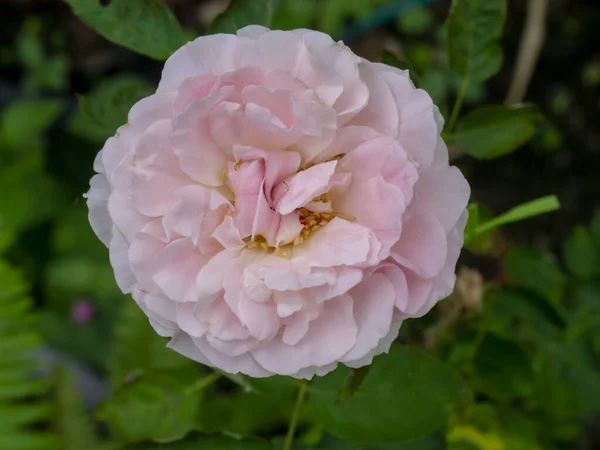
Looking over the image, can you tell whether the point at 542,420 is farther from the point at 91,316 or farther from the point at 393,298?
the point at 91,316

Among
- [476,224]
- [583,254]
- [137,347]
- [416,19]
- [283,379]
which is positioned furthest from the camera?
[416,19]

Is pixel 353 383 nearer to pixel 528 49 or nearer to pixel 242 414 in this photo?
pixel 242 414

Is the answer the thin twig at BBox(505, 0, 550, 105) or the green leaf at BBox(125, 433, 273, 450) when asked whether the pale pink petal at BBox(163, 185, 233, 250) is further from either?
the thin twig at BBox(505, 0, 550, 105)

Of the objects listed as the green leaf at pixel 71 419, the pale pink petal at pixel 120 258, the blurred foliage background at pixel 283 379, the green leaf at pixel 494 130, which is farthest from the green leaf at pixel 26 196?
the green leaf at pixel 494 130

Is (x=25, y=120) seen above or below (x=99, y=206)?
below

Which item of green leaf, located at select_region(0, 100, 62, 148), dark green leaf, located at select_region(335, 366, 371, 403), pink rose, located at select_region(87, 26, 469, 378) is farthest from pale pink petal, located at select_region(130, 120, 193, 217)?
green leaf, located at select_region(0, 100, 62, 148)

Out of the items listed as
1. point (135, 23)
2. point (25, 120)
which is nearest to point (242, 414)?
point (135, 23)

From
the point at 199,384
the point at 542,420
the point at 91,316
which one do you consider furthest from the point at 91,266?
the point at 542,420
